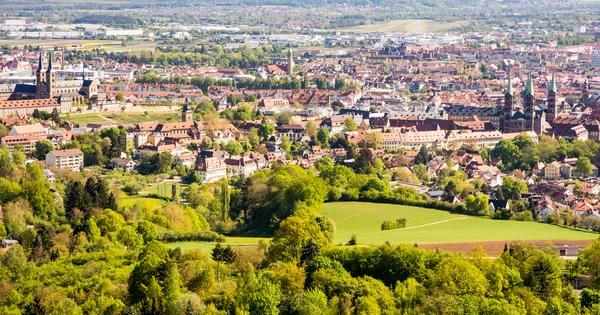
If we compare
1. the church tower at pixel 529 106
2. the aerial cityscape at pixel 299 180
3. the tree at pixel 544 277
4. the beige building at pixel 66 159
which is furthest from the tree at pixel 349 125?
the tree at pixel 544 277

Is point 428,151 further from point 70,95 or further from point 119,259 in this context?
point 119,259

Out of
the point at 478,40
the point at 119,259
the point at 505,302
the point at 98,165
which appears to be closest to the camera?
the point at 505,302

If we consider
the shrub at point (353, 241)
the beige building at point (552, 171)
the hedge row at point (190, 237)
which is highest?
the shrub at point (353, 241)

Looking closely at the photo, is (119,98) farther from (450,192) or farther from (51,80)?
(450,192)

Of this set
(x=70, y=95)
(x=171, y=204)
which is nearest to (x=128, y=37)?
(x=70, y=95)

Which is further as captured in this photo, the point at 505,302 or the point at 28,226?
the point at 28,226

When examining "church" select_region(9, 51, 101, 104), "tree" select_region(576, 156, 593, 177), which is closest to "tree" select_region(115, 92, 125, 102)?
"church" select_region(9, 51, 101, 104)

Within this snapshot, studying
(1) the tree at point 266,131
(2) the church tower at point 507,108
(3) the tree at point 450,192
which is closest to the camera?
(3) the tree at point 450,192

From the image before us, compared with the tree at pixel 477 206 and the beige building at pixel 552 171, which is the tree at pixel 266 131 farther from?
the tree at pixel 477 206
